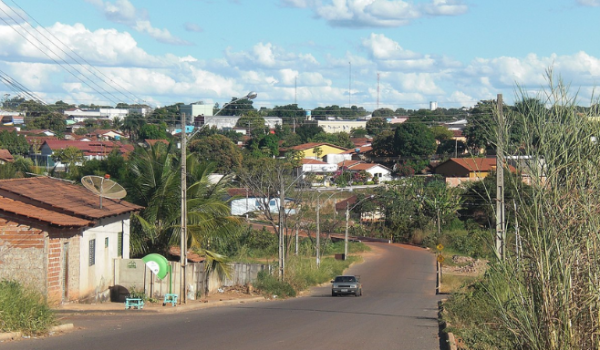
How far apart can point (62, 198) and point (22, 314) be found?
997 cm

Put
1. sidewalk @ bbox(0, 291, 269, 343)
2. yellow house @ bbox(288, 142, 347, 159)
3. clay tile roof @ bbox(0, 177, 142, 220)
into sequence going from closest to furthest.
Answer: sidewalk @ bbox(0, 291, 269, 343), clay tile roof @ bbox(0, 177, 142, 220), yellow house @ bbox(288, 142, 347, 159)

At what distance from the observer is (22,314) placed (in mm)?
12930

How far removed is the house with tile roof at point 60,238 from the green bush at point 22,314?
4783 mm

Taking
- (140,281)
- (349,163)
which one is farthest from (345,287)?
(349,163)

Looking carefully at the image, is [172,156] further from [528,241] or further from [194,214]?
[528,241]

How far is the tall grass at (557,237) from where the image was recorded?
727 cm

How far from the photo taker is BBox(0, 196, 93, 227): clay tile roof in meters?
18.3

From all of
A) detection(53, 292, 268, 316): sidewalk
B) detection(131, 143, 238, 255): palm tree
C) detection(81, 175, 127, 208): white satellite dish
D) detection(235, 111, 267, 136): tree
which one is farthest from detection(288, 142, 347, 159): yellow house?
detection(81, 175, 127, 208): white satellite dish

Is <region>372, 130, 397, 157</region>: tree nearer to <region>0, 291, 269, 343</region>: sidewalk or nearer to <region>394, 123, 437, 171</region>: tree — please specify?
<region>394, 123, 437, 171</region>: tree

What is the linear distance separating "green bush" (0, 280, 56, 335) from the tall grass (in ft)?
30.4

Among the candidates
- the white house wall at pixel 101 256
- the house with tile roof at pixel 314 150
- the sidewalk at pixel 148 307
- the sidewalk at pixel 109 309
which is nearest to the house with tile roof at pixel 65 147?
the house with tile roof at pixel 314 150

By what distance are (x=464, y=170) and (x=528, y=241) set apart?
2914 inches

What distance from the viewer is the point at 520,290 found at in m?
7.55

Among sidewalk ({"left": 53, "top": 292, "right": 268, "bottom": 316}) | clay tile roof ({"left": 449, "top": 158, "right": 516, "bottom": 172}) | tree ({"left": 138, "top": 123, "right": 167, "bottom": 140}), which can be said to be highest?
tree ({"left": 138, "top": 123, "right": 167, "bottom": 140})
